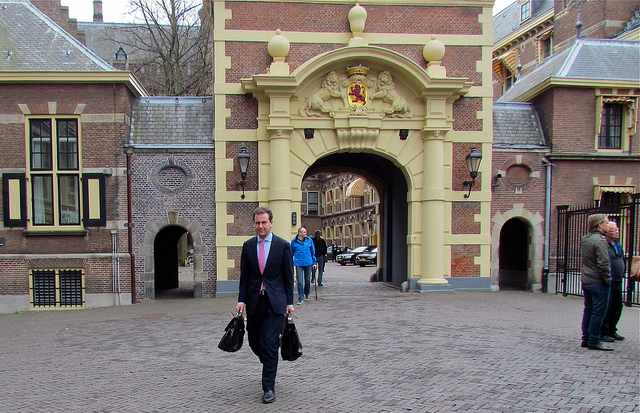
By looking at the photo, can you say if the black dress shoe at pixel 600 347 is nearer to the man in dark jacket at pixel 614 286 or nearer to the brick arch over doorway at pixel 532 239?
the man in dark jacket at pixel 614 286

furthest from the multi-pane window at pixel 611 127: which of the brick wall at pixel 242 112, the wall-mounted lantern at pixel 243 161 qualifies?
the wall-mounted lantern at pixel 243 161

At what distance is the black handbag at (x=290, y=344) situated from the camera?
5.12 meters

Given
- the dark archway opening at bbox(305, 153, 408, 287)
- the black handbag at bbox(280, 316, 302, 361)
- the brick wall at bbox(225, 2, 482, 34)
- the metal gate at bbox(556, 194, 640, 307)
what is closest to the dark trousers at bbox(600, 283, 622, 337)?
the black handbag at bbox(280, 316, 302, 361)

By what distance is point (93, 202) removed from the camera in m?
13.2

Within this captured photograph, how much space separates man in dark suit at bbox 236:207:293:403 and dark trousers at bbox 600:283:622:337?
5.50m

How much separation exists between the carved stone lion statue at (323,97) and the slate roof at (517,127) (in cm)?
511

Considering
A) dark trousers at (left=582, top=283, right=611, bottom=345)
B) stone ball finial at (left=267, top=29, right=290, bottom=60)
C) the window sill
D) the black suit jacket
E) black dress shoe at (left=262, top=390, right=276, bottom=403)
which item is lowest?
black dress shoe at (left=262, top=390, right=276, bottom=403)

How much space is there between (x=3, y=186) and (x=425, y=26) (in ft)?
40.4

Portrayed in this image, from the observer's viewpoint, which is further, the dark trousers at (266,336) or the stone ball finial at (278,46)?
the stone ball finial at (278,46)

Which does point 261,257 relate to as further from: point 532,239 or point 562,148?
point 562,148

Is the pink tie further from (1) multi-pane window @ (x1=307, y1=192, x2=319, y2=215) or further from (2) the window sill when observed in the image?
(1) multi-pane window @ (x1=307, y1=192, x2=319, y2=215)

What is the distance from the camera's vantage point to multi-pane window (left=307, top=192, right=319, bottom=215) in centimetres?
5666

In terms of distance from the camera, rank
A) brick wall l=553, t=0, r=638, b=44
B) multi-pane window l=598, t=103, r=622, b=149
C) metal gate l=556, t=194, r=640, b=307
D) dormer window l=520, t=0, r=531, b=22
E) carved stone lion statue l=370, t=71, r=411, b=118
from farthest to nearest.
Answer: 1. dormer window l=520, t=0, r=531, b=22
2. brick wall l=553, t=0, r=638, b=44
3. multi-pane window l=598, t=103, r=622, b=149
4. metal gate l=556, t=194, r=640, b=307
5. carved stone lion statue l=370, t=71, r=411, b=118

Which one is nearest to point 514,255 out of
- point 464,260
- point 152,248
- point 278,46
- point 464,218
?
point 464,260
